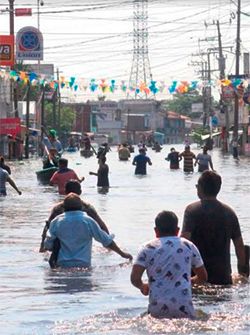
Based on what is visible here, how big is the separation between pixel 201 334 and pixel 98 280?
5.07m

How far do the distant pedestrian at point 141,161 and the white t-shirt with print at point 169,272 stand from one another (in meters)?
39.4

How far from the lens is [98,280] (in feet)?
54.3

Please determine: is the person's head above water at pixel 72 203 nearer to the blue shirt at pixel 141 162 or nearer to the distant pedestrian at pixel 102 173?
the distant pedestrian at pixel 102 173

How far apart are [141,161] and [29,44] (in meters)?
44.2

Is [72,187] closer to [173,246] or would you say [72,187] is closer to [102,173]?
[173,246]

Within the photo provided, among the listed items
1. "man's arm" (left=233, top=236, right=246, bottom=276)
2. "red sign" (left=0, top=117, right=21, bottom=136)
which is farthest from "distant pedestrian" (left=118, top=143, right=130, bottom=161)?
"man's arm" (left=233, top=236, right=246, bottom=276)

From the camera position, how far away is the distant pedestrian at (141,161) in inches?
2050

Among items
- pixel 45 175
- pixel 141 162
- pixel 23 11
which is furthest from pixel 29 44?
pixel 45 175

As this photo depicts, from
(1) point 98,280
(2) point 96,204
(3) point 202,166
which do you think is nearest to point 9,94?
(3) point 202,166

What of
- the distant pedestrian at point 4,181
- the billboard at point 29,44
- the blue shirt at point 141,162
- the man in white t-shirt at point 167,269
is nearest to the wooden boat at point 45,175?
the distant pedestrian at point 4,181

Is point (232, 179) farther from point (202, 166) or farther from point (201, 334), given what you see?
point (201, 334)

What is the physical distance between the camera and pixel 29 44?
96000mm

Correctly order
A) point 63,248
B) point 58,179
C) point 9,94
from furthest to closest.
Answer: point 9,94, point 58,179, point 63,248

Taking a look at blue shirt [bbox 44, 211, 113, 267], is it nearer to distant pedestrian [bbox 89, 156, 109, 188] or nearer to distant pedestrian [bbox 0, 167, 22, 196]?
distant pedestrian [bbox 0, 167, 22, 196]
